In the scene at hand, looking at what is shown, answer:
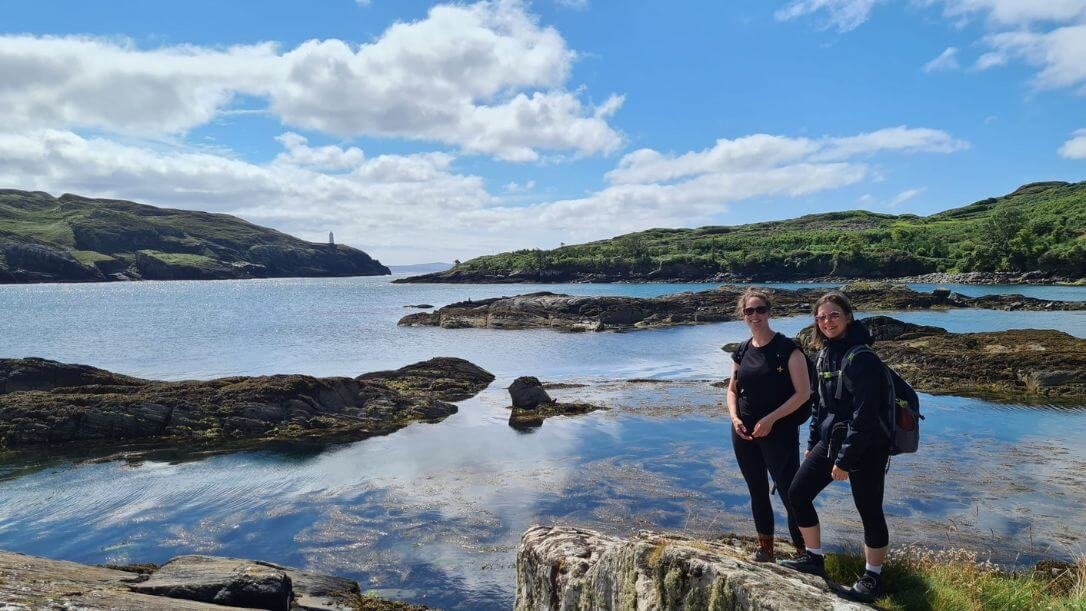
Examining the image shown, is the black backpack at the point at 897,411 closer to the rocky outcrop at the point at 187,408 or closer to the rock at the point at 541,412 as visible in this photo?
the rock at the point at 541,412

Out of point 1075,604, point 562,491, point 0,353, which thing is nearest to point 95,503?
point 562,491

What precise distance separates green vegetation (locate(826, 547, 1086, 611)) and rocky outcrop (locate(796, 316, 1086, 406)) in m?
15.6

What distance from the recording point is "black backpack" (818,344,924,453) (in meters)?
5.57

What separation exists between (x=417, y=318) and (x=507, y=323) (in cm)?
1024

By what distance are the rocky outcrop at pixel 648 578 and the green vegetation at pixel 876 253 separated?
111044 millimetres

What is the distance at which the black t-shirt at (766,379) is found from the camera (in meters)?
6.42

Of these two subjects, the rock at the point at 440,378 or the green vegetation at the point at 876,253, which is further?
the green vegetation at the point at 876,253

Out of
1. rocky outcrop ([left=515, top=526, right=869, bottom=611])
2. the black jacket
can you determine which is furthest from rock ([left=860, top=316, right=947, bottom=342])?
rocky outcrop ([left=515, top=526, right=869, bottom=611])

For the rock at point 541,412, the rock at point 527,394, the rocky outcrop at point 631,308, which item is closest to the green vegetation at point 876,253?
the rocky outcrop at point 631,308

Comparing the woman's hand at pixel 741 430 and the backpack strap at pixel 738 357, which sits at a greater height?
the backpack strap at pixel 738 357

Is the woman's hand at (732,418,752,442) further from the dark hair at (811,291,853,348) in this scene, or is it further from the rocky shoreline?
the rocky shoreline

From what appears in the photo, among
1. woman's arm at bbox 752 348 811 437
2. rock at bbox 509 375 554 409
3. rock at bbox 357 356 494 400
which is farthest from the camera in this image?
rock at bbox 357 356 494 400

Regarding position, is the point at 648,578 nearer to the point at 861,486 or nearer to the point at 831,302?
the point at 861,486

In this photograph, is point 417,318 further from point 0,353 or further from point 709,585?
point 709,585
